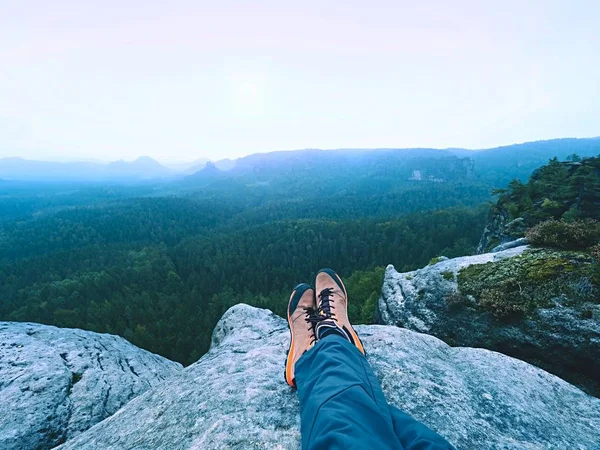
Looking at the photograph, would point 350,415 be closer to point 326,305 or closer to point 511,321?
point 326,305

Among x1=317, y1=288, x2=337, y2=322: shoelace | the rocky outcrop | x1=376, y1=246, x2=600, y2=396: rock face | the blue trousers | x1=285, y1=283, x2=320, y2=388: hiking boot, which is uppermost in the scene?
the blue trousers

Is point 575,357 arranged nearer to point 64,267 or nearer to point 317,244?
point 317,244

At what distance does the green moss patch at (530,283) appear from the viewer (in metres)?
6.09

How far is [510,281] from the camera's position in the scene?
6996 millimetres

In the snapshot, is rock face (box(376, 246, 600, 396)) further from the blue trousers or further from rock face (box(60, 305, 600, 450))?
the blue trousers

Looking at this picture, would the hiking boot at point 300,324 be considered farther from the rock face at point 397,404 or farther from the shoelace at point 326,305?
the rock face at point 397,404

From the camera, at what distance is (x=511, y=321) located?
21.1 feet

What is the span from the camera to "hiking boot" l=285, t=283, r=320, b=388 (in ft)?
15.0

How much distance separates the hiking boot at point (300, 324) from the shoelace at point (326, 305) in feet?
0.53

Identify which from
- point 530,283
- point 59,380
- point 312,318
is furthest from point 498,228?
point 59,380

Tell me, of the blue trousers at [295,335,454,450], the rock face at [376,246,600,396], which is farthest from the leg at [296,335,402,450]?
the rock face at [376,246,600,396]

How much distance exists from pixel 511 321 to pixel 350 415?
596 centimetres

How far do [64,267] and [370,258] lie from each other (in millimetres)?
84123

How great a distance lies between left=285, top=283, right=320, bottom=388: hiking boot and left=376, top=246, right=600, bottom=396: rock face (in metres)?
4.16
